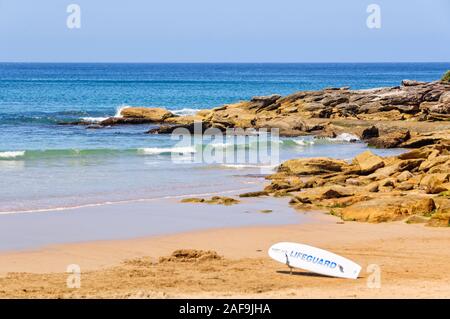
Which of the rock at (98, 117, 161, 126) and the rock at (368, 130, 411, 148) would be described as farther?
the rock at (98, 117, 161, 126)

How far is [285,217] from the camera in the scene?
63.3 ft

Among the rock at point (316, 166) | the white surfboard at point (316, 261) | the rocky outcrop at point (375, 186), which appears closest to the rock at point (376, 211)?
the rocky outcrop at point (375, 186)

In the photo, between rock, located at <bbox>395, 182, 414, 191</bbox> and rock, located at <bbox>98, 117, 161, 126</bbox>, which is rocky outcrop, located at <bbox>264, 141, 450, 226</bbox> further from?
rock, located at <bbox>98, 117, 161, 126</bbox>

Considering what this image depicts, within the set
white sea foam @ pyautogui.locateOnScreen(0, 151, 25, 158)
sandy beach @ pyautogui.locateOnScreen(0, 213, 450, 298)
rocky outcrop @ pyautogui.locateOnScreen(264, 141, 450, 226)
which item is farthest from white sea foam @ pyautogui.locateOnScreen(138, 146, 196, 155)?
sandy beach @ pyautogui.locateOnScreen(0, 213, 450, 298)

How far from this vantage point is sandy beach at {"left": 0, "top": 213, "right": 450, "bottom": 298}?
39.1ft

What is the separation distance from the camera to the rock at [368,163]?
25.0 metres

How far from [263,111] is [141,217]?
3383 cm

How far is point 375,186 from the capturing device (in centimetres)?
2194

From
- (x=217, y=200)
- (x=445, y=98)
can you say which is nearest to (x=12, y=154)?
(x=217, y=200)

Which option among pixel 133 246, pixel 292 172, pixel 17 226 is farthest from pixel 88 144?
pixel 133 246

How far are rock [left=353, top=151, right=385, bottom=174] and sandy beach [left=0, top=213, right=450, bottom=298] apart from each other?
6866mm

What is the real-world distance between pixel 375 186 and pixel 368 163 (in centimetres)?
349

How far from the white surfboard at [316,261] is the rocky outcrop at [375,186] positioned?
484cm
